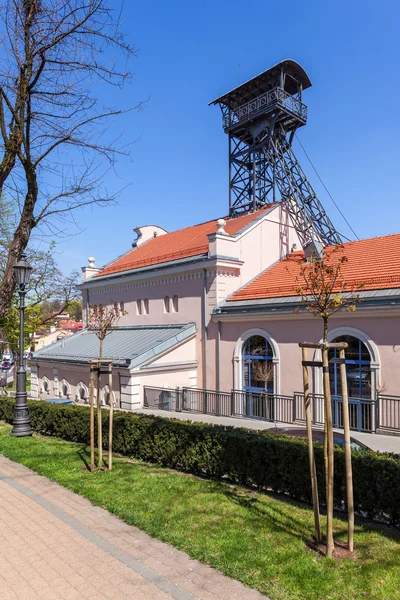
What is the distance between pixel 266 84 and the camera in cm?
2708

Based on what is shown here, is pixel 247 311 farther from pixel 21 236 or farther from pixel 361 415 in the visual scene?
pixel 21 236

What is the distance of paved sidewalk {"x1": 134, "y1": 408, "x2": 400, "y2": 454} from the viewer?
1188 centimetres

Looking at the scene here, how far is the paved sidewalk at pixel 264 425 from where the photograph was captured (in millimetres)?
11875

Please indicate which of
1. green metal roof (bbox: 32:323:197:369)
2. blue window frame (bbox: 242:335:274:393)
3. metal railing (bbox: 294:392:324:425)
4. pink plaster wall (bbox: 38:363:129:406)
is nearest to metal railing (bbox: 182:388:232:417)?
blue window frame (bbox: 242:335:274:393)

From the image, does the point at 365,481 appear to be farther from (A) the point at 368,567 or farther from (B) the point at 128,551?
(B) the point at 128,551

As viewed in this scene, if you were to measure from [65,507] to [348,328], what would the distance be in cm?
1099

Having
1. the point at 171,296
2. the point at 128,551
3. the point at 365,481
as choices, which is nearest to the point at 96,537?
the point at 128,551

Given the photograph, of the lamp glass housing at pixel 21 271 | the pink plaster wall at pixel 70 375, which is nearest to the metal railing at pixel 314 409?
the pink plaster wall at pixel 70 375

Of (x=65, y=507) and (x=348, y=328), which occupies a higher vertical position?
(x=348, y=328)

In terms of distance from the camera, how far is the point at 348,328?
14547mm

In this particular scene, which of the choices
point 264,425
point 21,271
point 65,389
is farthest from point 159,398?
point 21,271

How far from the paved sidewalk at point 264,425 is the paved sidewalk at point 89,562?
6058mm

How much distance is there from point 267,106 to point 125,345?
17010 millimetres

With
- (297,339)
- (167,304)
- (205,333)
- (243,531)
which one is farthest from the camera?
(167,304)
